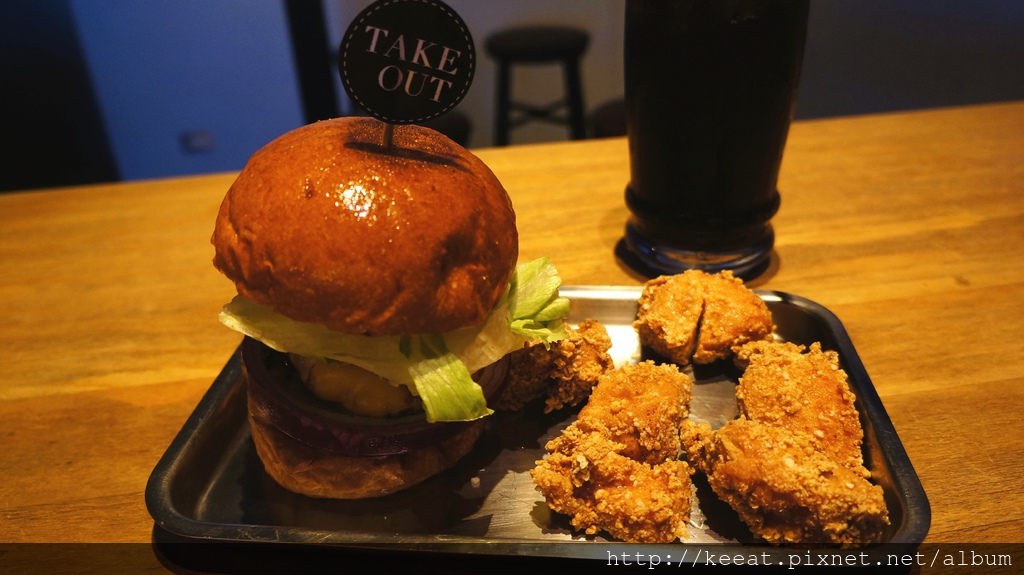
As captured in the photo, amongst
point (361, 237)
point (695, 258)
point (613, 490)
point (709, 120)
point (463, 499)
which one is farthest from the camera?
point (695, 258)

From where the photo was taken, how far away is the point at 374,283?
1392mm

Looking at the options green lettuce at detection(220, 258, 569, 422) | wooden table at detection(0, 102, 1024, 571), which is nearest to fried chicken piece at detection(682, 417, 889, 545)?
wooden table at detection(0, 102, 1024, 571)

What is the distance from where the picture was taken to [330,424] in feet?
5.17

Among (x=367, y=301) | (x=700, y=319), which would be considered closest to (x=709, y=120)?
(x=700, y=319)

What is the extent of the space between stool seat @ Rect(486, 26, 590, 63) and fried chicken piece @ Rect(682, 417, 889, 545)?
3.77 m

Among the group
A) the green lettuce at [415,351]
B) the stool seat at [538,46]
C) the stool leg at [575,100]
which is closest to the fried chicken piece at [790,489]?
the green lettuce at [415,351]

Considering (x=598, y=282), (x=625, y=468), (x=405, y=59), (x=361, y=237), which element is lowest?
(x=598, y=282)

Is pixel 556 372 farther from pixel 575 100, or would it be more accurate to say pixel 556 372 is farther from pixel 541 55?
pixel 575 100

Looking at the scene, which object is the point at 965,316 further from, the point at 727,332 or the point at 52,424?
the point at 52,424

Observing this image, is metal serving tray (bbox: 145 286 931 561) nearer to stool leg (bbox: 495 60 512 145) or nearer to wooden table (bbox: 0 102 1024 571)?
wooden table (bbox: 0 102 1024 571)

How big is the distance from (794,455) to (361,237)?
1.00m

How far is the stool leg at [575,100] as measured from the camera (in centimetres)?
500

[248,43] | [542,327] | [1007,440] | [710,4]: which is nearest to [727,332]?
[542,327]

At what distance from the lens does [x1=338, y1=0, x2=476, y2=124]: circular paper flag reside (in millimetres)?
1428
